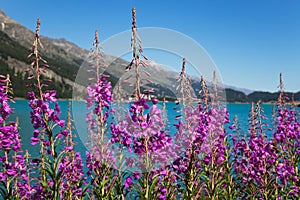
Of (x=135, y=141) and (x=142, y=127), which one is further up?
(x=142, y=127)

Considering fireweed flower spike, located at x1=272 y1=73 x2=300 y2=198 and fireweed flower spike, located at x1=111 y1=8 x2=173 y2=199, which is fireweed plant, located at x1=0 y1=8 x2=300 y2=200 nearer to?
fireweed flower spike, located at x1=111 y1=8 x2=173 y2=199

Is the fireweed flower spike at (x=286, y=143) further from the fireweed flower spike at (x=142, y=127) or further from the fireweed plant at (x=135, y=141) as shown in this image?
the fireweed flower spike at (x=142, y=127)

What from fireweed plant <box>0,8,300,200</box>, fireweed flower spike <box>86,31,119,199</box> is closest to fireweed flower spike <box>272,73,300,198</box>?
fireweed plant <box>0,8,300,200</box>

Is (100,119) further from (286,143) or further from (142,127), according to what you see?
(286,143)

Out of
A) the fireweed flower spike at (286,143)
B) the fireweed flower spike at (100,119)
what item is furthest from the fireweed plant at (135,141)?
the fireweed flower spike at (286,143)

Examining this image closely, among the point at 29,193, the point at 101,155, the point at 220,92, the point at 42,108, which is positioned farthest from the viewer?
the point at 220,92

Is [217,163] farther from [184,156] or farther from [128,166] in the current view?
[128,166]

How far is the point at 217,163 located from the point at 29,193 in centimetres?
407

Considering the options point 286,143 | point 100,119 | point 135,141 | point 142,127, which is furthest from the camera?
point 286,143

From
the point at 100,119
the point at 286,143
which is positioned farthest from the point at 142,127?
the point at 286,143

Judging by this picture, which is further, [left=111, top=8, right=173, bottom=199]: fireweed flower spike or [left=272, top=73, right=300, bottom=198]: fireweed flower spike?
[left=272, top=73, right=300, bottom=198]: fireweed flower spike

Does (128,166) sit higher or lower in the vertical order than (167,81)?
lower

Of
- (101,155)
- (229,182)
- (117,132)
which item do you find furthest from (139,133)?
(229,182)

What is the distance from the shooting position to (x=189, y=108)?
199 inches
